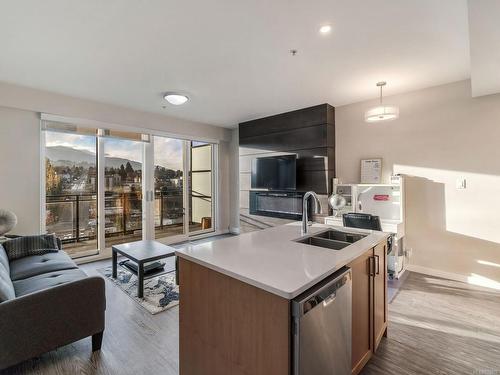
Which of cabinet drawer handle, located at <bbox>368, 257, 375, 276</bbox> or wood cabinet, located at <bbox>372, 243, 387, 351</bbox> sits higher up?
cabinet drawer handle, located at <bbox>368, 257, 375, 276</bbox>

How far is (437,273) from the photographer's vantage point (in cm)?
358

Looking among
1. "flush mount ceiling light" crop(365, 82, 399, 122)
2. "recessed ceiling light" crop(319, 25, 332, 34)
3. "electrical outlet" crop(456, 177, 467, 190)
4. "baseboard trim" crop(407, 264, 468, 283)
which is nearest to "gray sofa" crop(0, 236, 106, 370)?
"recessed ceiling light" crop(319, 25, 332, 34)

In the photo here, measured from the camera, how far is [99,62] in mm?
2832

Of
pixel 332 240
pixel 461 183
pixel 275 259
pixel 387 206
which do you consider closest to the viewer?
pixel 275 259

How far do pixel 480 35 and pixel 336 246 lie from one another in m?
1.97

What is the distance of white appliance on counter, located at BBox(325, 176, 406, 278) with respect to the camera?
3451 mm

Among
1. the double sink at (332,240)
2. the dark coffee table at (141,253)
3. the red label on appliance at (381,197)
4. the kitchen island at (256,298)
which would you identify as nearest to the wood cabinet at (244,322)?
the kitchen island at (256,298)

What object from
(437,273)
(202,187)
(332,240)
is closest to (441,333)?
(332,240)

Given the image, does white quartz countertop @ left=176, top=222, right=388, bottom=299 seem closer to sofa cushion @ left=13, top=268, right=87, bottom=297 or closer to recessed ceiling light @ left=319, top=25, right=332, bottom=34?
sofa cushion @ left=13, top=268, right=87, bottom=297

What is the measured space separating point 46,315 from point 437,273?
4535mm

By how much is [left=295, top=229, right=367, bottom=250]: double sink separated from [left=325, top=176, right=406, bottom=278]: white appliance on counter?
118cm

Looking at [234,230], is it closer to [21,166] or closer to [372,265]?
[21,166]

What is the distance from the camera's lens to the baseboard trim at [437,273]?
340 cm

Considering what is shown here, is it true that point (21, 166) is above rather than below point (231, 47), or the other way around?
below
